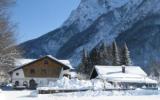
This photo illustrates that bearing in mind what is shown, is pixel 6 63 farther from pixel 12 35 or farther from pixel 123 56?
pixel 123 56

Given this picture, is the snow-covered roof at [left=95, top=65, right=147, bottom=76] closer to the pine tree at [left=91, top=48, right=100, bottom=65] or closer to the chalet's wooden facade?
the chalet's wooden facade

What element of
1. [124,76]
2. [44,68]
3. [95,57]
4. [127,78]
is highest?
[95,57]

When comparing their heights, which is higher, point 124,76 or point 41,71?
point 41,71

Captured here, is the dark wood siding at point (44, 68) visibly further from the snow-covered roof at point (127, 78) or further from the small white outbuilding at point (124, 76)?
the snow-covered roof at point (127, 78)

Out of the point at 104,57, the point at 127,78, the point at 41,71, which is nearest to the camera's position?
the point at 127,78

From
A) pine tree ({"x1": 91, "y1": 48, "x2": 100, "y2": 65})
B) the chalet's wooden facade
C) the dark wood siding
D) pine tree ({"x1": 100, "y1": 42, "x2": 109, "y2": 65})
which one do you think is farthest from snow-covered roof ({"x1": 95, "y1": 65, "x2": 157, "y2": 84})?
pine tree ({"x1": 91, "y1": 48, "x2": 100, "y2": 65})

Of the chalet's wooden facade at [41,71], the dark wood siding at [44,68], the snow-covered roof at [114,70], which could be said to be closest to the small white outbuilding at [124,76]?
the snow-covered roof at [114,70]

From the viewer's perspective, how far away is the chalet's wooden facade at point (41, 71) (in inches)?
3735

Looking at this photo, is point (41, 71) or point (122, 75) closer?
point (122, 75)

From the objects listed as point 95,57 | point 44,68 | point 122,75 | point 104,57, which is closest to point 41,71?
point 44,68

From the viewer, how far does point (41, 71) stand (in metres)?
96.6

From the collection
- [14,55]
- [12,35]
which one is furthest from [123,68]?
[12,35]

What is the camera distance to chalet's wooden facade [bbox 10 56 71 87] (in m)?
94.9

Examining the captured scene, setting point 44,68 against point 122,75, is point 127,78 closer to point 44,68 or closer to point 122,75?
point 122,75
